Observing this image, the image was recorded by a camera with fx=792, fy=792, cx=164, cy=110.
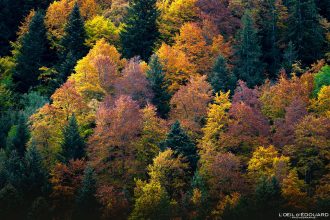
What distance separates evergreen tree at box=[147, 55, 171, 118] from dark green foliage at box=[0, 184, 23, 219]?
18.8 metres

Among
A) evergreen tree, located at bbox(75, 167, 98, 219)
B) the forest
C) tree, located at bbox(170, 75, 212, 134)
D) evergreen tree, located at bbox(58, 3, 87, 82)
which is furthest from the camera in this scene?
evergreen tree, located at bbox(58, 3, 87, 82)

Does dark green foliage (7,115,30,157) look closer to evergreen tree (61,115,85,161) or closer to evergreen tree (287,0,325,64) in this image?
evergreen tree (61,115,85,161)

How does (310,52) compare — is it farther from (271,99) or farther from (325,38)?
(271,99)

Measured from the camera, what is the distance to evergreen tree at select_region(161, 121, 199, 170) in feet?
243

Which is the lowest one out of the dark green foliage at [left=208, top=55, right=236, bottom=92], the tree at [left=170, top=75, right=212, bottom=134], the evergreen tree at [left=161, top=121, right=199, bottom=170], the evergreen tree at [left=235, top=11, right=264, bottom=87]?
the evergreen tree at [left=161, top=121, right=199, bottom=170]

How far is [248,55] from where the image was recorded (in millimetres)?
94000

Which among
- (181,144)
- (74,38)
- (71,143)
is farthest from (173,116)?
(74,38)

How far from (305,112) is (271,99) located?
478 cm

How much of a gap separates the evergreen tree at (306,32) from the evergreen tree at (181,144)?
28.3 metres

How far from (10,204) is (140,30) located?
113ft

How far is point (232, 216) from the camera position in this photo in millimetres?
67750

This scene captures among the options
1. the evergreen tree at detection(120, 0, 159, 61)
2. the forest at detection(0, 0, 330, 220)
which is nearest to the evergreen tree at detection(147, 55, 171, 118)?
the forest at detection(0, 0, 330, 220)

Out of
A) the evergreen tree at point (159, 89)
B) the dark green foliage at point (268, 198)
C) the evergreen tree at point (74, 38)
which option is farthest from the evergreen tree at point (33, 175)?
the evergreen tree at point (74, 38)

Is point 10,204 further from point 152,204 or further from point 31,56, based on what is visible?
point 31,56
